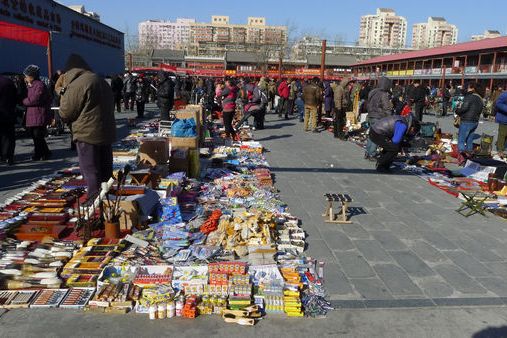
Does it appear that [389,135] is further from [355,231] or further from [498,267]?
[498,267]

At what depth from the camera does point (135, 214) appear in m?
4.77

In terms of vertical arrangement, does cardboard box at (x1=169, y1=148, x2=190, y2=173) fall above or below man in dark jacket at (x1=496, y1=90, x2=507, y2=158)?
below

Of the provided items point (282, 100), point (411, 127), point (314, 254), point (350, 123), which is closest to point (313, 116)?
point (350, 123)

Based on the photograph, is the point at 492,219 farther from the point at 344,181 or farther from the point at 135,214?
the point at 135,214

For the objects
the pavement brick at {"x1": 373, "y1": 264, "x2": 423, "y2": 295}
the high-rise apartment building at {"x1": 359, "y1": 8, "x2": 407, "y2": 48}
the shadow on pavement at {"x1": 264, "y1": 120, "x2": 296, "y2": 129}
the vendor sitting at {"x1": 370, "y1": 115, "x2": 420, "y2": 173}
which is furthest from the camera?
the high-rise apartment building at {"x1": 359, "y1": 8, "x2": 407, "y2": 48}

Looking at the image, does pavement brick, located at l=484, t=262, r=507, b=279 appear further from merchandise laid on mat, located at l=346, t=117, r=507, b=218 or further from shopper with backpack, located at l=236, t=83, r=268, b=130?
shopper with backpack, located at l=236, t=83, r=268, b=130

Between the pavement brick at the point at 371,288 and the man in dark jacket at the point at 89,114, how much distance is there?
3.02m

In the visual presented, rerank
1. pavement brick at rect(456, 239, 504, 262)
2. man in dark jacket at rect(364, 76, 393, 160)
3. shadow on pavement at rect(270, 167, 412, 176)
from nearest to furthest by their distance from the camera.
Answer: pavement brick at rect(456, 239, 504, 262) < shadow on pavement at rect(270, 167, 412, 176) < man in dark jacket at rect(364, 76, 393, 160)

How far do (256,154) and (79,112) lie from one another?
5310 millimetres

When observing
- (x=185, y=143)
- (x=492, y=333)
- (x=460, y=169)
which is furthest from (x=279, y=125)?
(x=492, y=333)

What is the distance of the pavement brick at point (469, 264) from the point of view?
4.11 meters

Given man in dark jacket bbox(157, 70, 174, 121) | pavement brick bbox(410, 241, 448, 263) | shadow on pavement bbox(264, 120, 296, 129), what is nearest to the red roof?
shadow on pavement bbox(264, 120, 296, 129)

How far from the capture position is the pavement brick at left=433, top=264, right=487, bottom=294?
3779mm

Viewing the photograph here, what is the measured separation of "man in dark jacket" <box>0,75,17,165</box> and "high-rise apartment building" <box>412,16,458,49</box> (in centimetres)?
15729
